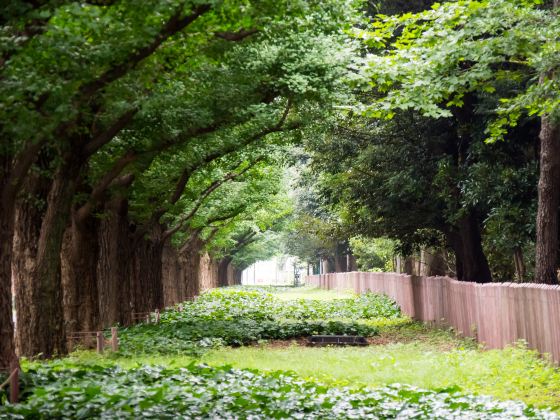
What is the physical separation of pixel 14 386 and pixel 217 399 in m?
2.65

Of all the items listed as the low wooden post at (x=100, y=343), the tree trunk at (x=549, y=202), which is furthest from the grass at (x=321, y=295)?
the low wooden post at (x=100, y=343)

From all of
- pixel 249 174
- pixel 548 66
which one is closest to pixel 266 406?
pixel 548 66

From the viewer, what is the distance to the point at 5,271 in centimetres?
1292

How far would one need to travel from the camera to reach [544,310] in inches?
616

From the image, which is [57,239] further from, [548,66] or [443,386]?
[548,66]

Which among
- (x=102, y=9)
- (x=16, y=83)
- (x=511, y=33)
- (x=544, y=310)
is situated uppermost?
(x=511, y=33)

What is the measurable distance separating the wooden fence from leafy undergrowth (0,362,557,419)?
3429mm

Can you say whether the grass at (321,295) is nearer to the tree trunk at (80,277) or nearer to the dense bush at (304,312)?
the dense bush at (304,312)

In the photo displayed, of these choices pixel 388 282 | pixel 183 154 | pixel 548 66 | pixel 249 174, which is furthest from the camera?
pixel 388 282

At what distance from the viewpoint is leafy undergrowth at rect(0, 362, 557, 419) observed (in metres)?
10.6

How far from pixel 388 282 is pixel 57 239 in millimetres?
27364

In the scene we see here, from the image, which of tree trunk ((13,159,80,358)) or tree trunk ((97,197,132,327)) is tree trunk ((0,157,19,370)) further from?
tree trunk ((97,197,132,327))

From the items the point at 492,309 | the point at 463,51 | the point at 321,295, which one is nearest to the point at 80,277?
the point at 492,309

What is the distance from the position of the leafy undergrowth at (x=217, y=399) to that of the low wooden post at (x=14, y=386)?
0.49 ft
